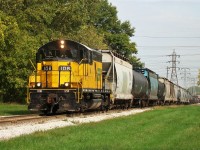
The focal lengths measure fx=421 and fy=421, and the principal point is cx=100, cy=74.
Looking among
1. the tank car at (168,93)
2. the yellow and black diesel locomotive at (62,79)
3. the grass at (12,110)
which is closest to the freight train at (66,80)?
the yellow and black diesel locomotive at (62,79)

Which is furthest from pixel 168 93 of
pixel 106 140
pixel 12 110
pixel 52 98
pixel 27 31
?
pixel 106 140

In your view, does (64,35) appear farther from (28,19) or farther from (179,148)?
(179,148)

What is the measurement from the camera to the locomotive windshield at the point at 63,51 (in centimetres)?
2320

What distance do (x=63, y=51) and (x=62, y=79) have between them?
5.84 feet

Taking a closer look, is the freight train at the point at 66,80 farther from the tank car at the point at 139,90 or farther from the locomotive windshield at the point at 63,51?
the tank car at the point at 139,90

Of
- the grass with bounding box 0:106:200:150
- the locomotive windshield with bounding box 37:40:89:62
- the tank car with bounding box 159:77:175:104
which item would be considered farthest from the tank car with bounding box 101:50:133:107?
the tank car with bounding box 159:77:175:104

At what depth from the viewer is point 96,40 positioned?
57.0m

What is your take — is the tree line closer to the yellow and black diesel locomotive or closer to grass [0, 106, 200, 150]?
the yellow and black diesel locomotive

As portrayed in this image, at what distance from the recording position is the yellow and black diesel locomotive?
2212 centimetres

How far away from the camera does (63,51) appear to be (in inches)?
923

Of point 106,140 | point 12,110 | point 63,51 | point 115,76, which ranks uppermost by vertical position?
point 63,51

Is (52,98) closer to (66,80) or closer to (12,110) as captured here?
(66,80)

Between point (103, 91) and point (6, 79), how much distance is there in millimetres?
16497

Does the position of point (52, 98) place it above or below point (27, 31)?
below
